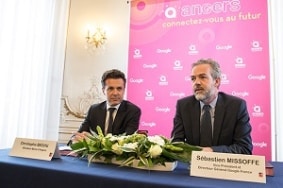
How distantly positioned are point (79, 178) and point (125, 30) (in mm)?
3468

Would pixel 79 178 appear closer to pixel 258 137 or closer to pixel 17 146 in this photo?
pixel 17 146

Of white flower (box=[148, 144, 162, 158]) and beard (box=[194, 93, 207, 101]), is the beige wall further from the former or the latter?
white flower (box=[148, 144, 162, 158])

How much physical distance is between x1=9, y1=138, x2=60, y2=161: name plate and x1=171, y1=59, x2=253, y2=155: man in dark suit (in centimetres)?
92

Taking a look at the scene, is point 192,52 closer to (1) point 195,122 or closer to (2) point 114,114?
(2) point 114,114

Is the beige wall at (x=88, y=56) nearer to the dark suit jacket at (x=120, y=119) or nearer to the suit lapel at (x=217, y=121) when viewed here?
the dark suit jacket at (x=120, y=119)

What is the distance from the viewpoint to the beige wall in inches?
173

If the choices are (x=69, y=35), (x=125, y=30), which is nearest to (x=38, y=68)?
(x=69, y=35)

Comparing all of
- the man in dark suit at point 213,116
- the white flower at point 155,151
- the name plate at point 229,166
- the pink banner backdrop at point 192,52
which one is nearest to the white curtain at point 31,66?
the pink banner backdrop at point 192,52

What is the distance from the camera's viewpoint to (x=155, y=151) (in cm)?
127

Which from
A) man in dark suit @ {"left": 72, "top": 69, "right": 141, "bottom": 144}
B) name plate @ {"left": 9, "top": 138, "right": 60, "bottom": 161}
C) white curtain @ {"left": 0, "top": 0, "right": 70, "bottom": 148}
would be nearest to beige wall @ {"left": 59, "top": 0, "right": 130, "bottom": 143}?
white curtain @ {"left": 0, "top": 0, "right": 70, "bottom": 148}

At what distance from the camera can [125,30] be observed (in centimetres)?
435

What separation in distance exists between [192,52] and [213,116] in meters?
1.89

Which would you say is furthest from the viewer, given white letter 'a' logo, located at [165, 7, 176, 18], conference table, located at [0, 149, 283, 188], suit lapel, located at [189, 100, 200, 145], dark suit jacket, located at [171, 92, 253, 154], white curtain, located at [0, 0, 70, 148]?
white letter 'a' logo, located at [165, 7, 176, 18]

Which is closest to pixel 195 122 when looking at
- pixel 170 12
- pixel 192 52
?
pixel 192 52
